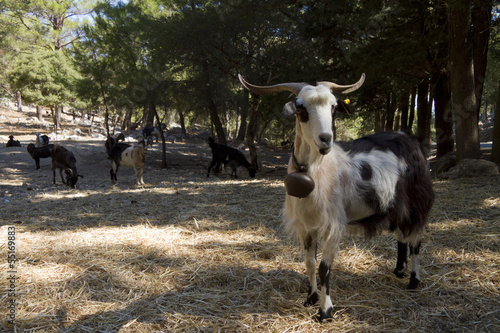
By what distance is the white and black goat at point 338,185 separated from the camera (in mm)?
2492

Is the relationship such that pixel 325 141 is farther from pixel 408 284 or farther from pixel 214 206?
pixel 214 206

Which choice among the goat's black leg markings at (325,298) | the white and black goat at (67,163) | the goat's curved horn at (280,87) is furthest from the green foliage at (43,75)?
the goat's black leg markings at (325,298)

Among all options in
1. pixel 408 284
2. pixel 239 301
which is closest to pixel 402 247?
pixel 408 284

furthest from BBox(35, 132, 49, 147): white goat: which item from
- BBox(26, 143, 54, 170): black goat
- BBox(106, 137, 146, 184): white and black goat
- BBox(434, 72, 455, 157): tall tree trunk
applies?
BBox(434, 72, 455, 157): tall tree trunk

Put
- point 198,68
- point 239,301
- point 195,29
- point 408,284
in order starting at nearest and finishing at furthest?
point 239,301
point 408,284
point 195,29
point 198,68

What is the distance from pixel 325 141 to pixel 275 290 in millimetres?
1618

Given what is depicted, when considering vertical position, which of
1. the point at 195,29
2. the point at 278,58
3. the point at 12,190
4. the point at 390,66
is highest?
the point at 195,29

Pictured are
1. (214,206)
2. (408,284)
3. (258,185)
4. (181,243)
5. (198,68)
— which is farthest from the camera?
(198,68)

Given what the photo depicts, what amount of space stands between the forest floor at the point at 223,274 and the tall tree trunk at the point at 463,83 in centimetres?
249

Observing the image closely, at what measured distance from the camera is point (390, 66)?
8484 millimetres

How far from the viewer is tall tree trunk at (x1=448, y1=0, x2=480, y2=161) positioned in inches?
292

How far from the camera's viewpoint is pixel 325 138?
228 centimetres

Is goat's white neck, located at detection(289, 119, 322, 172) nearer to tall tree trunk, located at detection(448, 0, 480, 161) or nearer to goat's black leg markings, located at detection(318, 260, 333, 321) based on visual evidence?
goat's black leg markings, located at detection(318, 260, 333, 321)

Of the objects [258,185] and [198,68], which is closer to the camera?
[258,185]
